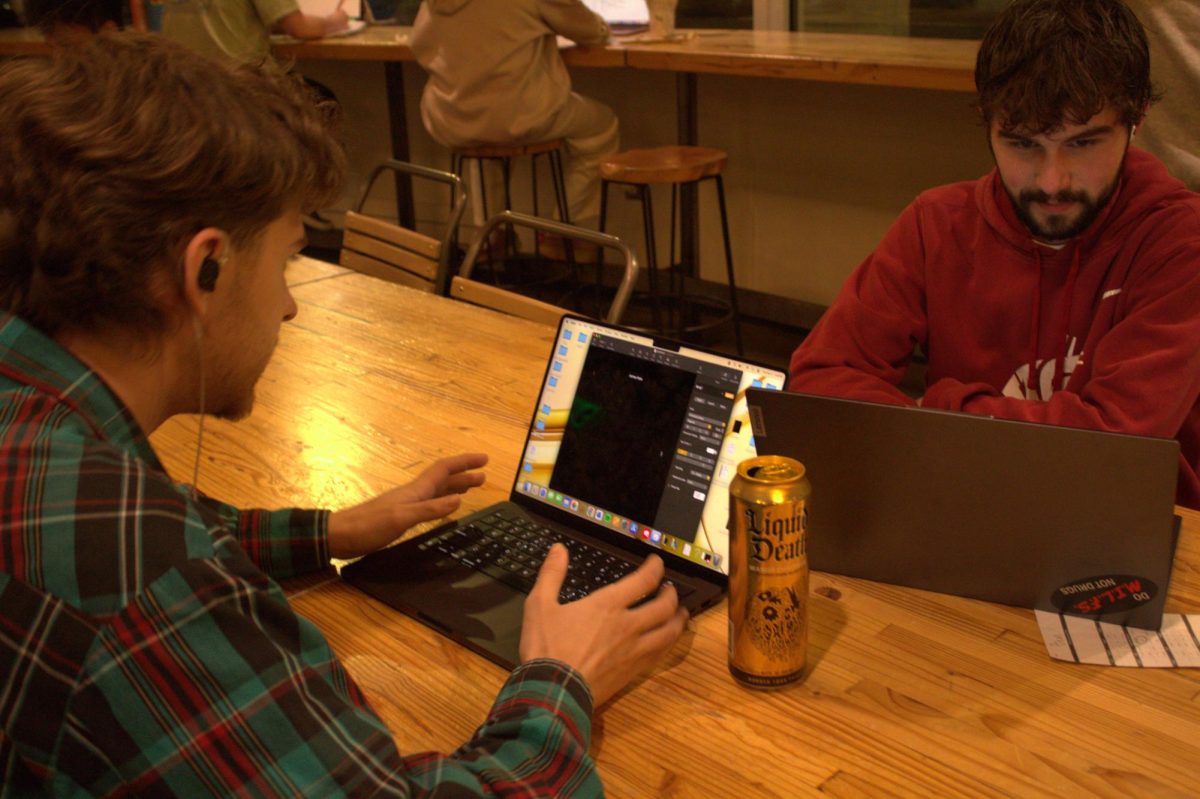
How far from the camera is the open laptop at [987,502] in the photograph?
1019 millimetres

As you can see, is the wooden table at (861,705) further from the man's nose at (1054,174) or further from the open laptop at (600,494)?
the man's nose at (1054,174)

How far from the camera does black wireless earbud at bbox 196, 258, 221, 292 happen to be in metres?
0.86

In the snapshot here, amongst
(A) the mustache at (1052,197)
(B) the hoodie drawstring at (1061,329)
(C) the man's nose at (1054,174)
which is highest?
(C) the man's nose at (1054,174)

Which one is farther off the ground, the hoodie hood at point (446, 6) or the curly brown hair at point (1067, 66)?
the hoodie hood at point (446, 6)

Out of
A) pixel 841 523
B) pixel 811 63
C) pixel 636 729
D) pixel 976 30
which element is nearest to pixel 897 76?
pixel 811 63

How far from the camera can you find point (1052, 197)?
1519mm

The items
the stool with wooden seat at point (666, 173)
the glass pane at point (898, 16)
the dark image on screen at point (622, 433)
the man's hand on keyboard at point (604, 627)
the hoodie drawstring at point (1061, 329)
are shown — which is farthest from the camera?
the glass pane at point (898, 16)

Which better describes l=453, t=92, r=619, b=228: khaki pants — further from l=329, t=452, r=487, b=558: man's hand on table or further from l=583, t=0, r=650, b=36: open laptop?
l=329, t=452, r=487, b=558: man's hand on table

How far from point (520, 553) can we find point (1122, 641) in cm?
59

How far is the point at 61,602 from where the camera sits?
72 centimetres

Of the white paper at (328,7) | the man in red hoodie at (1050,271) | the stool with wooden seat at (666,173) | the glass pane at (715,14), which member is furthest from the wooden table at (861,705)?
the white paper at (328,7)

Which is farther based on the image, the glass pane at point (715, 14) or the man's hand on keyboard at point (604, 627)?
the glass pane at point (715, 14)

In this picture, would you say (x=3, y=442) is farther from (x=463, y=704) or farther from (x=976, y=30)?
(x=976, y=30)

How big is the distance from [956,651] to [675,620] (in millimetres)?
257
